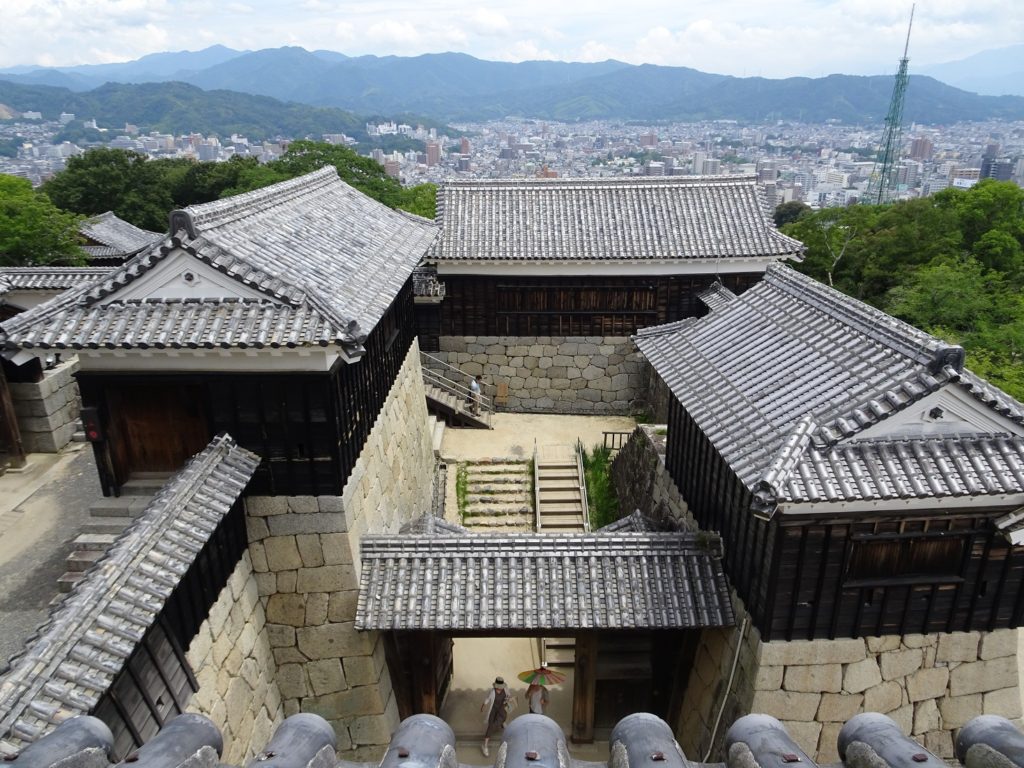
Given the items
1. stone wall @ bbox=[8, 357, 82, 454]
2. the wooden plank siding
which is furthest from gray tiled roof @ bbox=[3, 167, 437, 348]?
stone wall @ bbox=[8, 357, 82, 454]

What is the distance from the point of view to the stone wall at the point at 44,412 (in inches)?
508

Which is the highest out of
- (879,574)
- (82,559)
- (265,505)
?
(265,505)

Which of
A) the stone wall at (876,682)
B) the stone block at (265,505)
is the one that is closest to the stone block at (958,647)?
the stone wall at (876,682)

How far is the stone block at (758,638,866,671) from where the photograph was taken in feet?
27.9

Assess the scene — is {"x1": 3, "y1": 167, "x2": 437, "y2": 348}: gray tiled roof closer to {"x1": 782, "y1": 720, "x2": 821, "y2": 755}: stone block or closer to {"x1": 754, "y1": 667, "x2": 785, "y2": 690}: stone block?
{"x1": 754, "y1": 667, "x2": 785, "y2": 690}: stone block

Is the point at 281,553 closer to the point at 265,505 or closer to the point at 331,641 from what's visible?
the point at 265,505

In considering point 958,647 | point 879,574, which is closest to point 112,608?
point 879,574

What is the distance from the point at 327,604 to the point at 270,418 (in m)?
3.21

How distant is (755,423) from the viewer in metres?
8.51

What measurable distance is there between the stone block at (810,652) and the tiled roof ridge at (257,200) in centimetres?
927

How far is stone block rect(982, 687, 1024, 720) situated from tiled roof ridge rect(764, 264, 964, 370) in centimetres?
526

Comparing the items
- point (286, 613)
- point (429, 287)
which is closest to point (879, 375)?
point (286, 613)

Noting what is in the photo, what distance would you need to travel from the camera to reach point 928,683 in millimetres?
8969

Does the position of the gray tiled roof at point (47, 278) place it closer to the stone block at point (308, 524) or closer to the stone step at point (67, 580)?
the stone step at point (67, 580)
